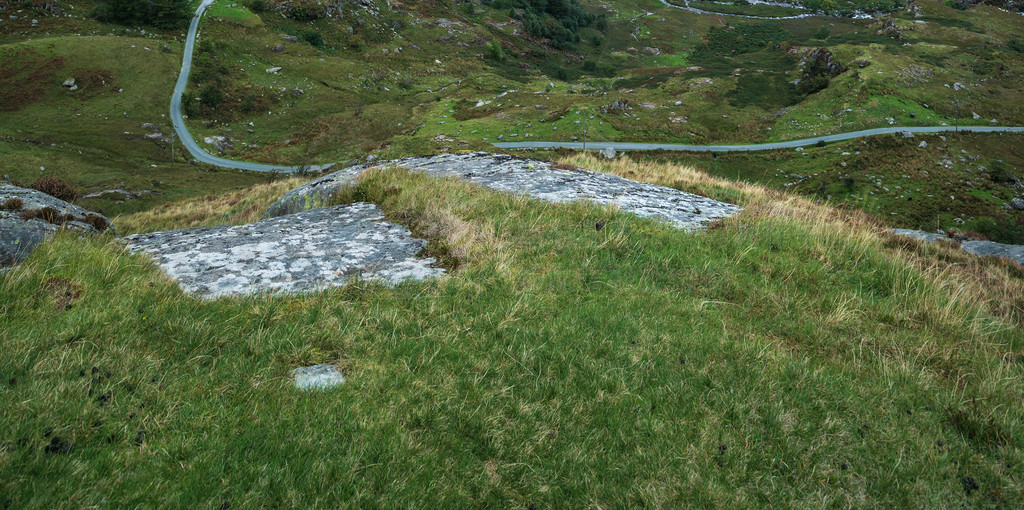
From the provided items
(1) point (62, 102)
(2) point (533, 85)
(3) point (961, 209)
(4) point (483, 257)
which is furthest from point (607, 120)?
(1) point (62, 102)

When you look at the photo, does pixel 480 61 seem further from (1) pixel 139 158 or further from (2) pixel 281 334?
(2) pixel 281 334

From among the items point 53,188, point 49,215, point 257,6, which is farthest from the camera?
point 257,6

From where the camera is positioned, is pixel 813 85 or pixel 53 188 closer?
pixel 53 188

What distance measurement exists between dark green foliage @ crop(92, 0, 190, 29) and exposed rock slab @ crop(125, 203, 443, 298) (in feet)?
385

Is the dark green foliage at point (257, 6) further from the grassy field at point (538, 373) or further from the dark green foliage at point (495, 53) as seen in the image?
the grassy field at point (538, 373)

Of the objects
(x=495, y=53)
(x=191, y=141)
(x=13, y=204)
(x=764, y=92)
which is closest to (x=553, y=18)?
(x=495, y=53)

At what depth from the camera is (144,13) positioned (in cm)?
9419

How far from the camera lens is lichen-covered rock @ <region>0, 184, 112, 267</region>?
19.8 ft

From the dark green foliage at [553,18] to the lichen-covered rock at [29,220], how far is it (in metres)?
153

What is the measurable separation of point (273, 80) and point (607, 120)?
6275 centimetres

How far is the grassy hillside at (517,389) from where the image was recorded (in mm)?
3408

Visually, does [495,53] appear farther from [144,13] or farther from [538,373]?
[538,373]

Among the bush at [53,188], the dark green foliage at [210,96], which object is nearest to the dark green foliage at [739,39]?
the dark green foliage at [210,96]

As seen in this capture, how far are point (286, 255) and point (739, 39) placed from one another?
18155 centimetres
